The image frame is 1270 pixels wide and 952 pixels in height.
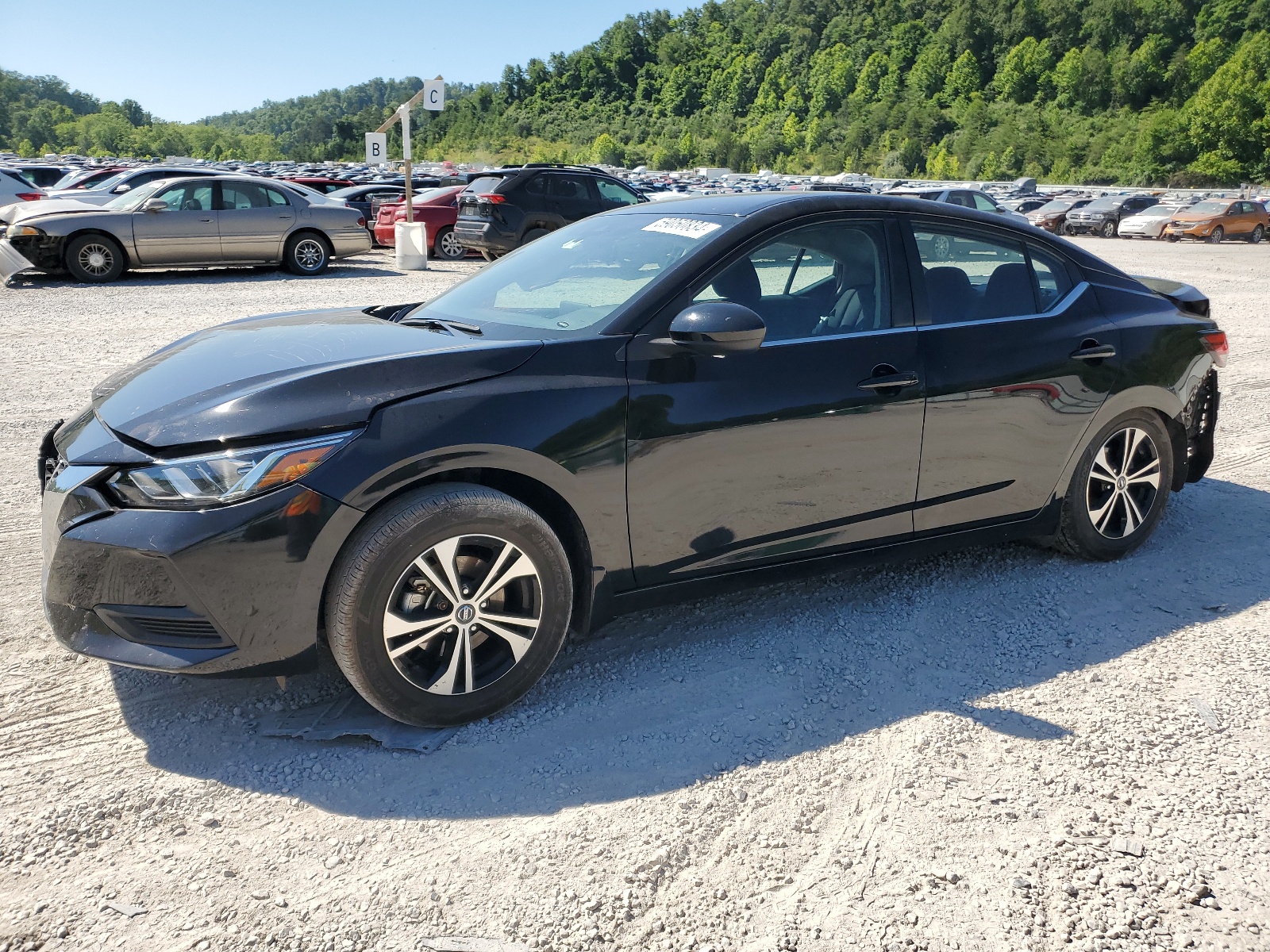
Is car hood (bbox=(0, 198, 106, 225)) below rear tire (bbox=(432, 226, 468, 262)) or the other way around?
the other way around

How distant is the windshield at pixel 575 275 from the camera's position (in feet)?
11.6

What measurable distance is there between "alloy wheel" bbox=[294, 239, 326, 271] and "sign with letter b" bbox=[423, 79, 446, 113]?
3009 mm

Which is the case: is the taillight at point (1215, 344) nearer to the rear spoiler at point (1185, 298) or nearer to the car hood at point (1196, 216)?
the rear spoiler at point (1185, 298)

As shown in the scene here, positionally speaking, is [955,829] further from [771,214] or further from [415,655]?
[771,214]

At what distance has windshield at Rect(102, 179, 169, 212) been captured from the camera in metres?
15.0

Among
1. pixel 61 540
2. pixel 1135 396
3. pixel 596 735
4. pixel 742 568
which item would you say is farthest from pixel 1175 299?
pixel 61 540

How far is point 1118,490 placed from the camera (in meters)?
4.57

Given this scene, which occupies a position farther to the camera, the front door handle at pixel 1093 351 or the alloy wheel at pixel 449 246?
the alloy wheel at pixel 449 246

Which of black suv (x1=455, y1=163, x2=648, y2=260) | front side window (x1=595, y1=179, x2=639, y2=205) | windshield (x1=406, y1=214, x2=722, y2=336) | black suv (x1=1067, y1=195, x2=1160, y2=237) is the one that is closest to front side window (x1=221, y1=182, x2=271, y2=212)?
black suv (x1=455, y1=163, x2=648, y2=260)

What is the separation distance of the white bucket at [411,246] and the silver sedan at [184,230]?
70 cm

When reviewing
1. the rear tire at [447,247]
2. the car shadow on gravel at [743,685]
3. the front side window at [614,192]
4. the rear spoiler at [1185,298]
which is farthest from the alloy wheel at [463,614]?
the rear tire at [447,247]

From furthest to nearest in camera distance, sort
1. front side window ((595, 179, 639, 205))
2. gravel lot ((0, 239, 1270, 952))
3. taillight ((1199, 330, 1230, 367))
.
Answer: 1. front side window ((595, 179, 639, 205))
2. taillight ((1199, 330, 1230, 367))
3. gravel lot ((0, 239, 1270, 952))

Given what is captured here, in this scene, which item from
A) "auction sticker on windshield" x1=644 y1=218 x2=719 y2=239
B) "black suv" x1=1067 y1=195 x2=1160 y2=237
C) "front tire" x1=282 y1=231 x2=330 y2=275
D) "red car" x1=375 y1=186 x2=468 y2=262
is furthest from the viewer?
"black suv" x1=1067 y1=195 x2=1160 y2=237

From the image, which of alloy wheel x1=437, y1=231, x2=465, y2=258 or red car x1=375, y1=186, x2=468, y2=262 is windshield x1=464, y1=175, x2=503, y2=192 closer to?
red car x1=375, y1=186, x2=468, y2=262
